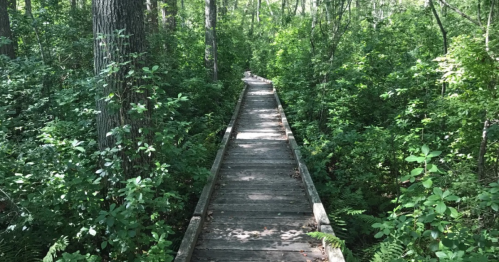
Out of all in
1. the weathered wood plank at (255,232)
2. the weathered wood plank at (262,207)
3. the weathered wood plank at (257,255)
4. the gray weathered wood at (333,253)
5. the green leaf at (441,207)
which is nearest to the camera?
the green leaf at (441,207)

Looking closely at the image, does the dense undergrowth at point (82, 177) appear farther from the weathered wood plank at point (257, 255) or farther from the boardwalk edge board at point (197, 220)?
the weathered wood plank at point (257, 255)

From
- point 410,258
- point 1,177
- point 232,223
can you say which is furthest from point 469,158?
point 1,177

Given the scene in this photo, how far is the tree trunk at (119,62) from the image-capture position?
154 inches

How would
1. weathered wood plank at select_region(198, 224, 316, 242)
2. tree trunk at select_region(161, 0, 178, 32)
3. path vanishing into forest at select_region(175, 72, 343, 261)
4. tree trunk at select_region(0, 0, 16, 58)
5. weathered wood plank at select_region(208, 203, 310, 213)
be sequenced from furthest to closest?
tree trunk at select_region(161, 0, 178, 32), tree trunk at select_region(0, 0, 16, 58), weathered wood plank at select_region(208, 203, 310, 213), weathered wood plank at select_region(198, 224, 316, 242), path vanishing into forest at select_region(175, 72, 343, 261)

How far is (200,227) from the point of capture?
4.39 meters

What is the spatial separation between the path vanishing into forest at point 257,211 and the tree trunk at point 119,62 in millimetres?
1423

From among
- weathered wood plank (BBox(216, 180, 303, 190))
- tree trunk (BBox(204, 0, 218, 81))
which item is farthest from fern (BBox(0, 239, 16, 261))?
tree trunk (BBox(204, 0, 218, 81))

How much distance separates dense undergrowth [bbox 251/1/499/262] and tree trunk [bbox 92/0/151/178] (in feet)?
10.2

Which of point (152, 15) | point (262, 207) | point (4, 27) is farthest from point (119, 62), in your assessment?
point (152, 15)

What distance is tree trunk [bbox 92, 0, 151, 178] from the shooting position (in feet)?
12.8

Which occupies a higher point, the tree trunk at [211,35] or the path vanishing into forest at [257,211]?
the tree trunk at [211,35]

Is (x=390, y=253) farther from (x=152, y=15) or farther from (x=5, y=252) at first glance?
(x=152, y=15)

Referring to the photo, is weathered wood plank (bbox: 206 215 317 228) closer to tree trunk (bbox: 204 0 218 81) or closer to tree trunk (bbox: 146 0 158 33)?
tree trunk (bbox: 204 0 218 81)

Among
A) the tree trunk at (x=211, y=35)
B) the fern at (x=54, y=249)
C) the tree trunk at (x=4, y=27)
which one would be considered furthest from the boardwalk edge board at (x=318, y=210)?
the tree trunk at (x=4, y=27)
